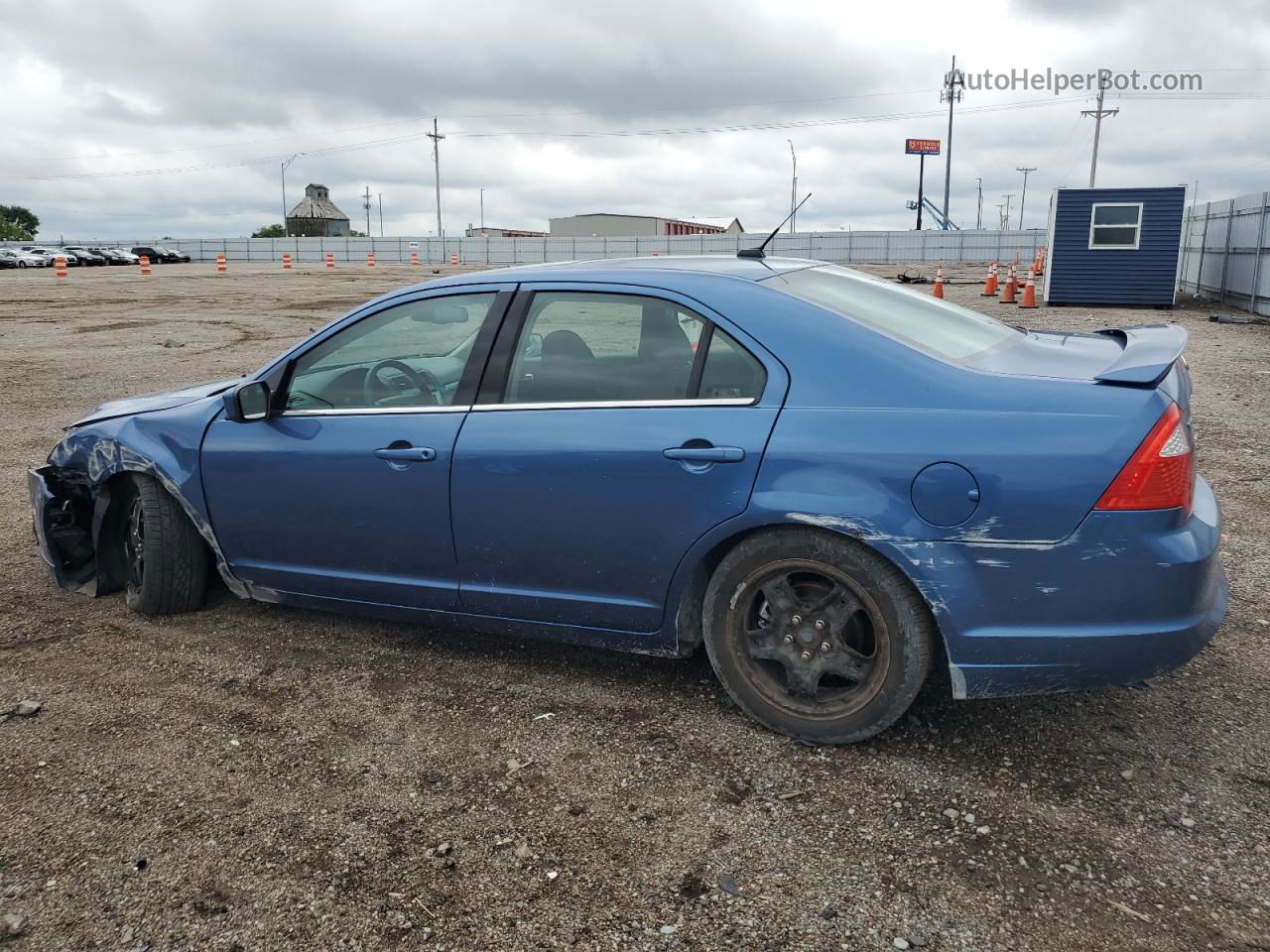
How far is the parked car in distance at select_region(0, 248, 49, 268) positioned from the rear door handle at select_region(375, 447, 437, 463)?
6006 cm

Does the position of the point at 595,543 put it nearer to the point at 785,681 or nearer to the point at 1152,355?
the point at 785,681

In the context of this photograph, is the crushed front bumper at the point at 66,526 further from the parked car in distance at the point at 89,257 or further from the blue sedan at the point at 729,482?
the parked car in distance at the point at 89,257

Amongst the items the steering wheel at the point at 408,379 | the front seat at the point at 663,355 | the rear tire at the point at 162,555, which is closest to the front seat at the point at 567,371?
the front seat at the point at 663,355

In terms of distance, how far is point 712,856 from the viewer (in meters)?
2.74

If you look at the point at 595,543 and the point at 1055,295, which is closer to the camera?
the point at 595,543

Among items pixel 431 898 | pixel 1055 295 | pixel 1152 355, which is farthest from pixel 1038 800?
pixel 1055 295

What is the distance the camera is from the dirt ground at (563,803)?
2.49 metres

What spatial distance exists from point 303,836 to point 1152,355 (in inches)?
116

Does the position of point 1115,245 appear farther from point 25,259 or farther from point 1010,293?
point 25,259

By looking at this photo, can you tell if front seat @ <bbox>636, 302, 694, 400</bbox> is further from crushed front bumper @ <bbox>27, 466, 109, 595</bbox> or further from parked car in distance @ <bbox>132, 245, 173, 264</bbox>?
parked car in distance @ <bbox>132, 245, 173, 264</bbox>

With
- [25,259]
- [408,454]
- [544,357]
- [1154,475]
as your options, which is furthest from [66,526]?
[25,259]

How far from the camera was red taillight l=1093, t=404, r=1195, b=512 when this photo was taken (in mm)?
2812

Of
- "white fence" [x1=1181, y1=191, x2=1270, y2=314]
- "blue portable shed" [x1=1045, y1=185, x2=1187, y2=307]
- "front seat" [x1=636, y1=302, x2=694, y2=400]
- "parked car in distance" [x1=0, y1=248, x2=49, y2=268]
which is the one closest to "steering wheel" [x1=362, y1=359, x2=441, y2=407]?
"front seat" [x1=636, y1=302, x2=694, y2=400]

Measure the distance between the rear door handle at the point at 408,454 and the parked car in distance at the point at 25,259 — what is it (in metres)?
60.1
